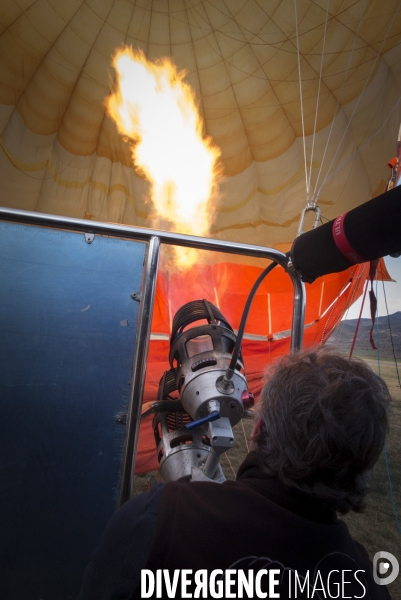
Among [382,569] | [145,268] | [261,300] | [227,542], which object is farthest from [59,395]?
[261,300]

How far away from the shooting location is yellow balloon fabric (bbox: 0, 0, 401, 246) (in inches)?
205

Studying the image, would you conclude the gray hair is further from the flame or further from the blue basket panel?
the flame

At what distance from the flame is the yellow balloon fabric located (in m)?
0.17

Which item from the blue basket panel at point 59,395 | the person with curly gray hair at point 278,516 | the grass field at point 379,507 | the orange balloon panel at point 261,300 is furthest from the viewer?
the orange balloon panel at point 261,300

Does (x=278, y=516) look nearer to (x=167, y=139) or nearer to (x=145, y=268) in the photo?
(x=145, y=268)

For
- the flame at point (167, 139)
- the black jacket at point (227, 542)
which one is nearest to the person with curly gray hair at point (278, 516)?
Answer: the black jacket at point (227, 542)

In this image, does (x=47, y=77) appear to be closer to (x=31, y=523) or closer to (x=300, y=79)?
(x=300, y=79)

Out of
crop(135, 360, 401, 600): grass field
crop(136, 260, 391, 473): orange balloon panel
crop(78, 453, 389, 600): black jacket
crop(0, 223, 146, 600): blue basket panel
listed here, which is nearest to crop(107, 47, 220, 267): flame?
crop(136, 260, 391, 473): orange balloon panel

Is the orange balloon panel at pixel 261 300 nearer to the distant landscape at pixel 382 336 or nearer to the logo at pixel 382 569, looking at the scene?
the distant landscape at pixel 382 336

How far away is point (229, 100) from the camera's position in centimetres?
610

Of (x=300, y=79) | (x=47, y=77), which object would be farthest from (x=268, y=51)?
(x=47, y=77)

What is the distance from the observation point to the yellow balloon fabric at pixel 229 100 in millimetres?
5195

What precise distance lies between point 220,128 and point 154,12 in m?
1.87

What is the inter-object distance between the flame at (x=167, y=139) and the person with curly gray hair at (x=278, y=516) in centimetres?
534
